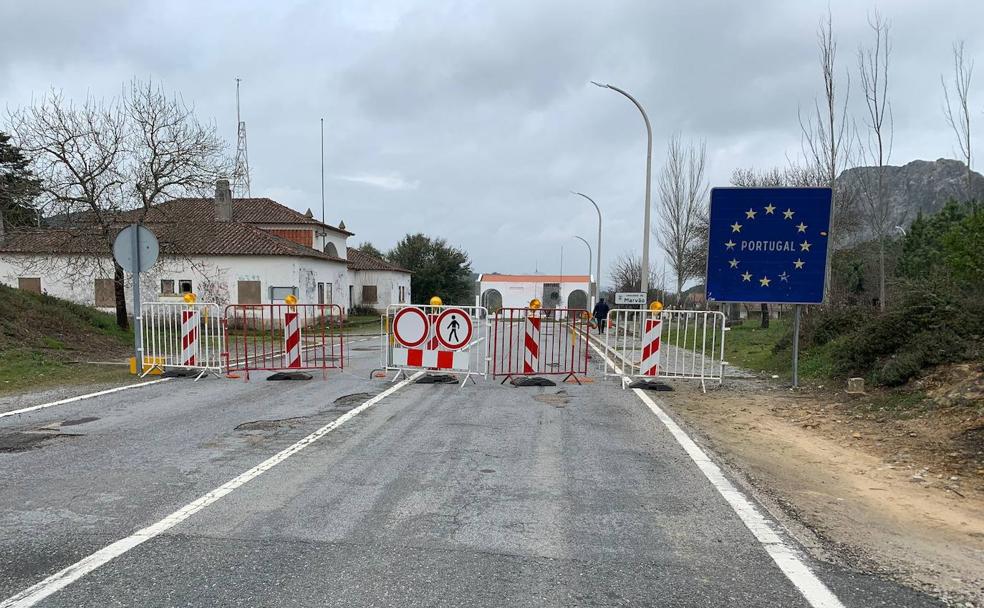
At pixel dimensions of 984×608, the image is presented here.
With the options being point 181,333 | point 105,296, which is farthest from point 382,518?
point 105,296

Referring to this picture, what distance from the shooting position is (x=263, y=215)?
4209 centimetres

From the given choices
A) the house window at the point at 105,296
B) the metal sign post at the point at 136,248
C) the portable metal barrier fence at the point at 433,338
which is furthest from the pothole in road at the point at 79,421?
the house window at the point at 105,296

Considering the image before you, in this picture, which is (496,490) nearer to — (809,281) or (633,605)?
(633,605)

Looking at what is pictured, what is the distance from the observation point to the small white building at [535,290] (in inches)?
1795

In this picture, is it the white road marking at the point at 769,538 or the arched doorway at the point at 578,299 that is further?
the arched doorway at the point at 578,299

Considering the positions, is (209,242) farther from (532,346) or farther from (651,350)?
(651,350)

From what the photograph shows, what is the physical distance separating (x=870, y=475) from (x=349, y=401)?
6556 mm

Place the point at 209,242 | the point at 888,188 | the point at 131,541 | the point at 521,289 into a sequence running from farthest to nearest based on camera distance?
the point at 521,289 < the point at 209,242 < the point at 888,188 < the point at 131,541

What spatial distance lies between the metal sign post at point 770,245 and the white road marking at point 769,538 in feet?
17.1

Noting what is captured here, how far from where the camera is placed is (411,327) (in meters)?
11.5

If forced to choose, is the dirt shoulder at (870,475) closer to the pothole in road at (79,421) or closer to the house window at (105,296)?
the pothole in road at (79,421)

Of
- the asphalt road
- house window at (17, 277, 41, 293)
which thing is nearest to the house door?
house window at (17, 277, 41, 293)

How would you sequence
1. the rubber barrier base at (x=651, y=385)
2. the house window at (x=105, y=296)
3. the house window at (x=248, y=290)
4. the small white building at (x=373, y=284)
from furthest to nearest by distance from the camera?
the small white building at (x=373, y=284), the house window at (x=248, y=290), the house window at (x=105, y=296), the rubber barrier base at (x=651, y=385)

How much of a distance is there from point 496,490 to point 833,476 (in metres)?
3.18
